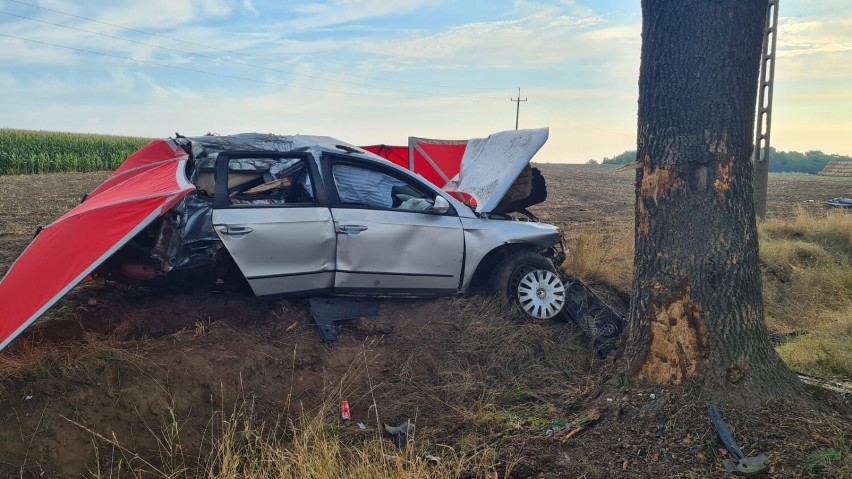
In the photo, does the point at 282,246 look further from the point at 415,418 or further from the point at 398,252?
the point at 415,418

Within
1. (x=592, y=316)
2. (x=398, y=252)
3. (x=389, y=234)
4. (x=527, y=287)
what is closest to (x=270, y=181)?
(x=389, y=234)

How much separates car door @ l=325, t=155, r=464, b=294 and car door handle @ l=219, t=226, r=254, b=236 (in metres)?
0.84

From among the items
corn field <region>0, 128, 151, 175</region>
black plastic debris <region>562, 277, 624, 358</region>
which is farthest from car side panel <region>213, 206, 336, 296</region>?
corn field <region>0, 128, 151, 175</region>

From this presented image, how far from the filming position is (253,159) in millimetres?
6535

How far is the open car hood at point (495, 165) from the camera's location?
7196mm

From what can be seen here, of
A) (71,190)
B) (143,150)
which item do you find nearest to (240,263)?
(143,150)

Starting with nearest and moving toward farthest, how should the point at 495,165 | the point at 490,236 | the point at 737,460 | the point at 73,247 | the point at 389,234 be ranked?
1. the point at 737,460
2. the point at 73,247
3. the point at 389,234
4. the point at 490,236
5. the point at 495,165

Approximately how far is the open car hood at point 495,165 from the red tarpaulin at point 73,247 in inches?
124

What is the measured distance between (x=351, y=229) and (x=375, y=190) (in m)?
0.62

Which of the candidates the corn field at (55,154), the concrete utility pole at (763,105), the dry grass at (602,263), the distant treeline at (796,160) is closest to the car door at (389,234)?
the dry grass at (602,263)

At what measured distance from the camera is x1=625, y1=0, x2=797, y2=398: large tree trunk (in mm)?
4238

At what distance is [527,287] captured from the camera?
705 centimetres

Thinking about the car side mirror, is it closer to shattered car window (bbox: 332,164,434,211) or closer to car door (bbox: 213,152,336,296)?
shattered car window (bbox: 332,164,434,211)

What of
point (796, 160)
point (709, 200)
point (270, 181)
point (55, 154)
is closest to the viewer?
point (709, 200)
